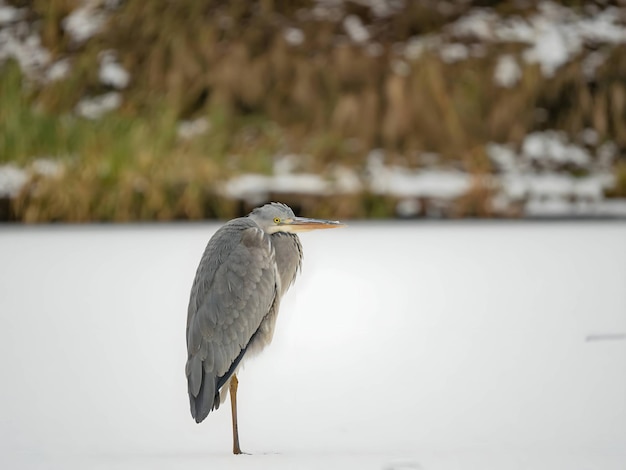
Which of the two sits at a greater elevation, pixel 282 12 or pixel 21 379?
pixel 282 12

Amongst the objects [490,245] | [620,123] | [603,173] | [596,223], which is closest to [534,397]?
[490,245]

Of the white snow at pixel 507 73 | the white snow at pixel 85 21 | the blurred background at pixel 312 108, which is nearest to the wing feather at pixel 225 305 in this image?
the blurred background at pixel 312 108

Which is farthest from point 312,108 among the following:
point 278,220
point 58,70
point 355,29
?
point 278,220

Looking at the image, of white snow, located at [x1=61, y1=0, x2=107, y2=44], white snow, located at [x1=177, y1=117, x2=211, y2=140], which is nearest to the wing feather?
white snow, located at [x1=177, y1=117, x2=211, y2=140]

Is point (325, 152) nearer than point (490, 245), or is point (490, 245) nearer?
point (490, 245)

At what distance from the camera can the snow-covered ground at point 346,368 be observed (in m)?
1.79

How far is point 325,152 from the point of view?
332 inches

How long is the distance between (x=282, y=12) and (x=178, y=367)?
828 cm

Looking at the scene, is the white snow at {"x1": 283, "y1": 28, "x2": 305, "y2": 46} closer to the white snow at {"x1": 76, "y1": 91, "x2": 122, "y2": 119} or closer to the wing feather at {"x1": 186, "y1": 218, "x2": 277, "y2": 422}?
the white snow at {"x1": 76, "y1": 91, "x2": 122, "y2": 119}

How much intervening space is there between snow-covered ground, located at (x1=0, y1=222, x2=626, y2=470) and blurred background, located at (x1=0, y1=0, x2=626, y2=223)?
1.86m

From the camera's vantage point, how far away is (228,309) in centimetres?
183

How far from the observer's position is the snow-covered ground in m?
1.79

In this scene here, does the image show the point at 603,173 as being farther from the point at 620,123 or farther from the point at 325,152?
the point at 325,152

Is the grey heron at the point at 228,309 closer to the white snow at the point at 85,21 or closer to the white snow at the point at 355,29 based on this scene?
the white snow at the point at 355,29
